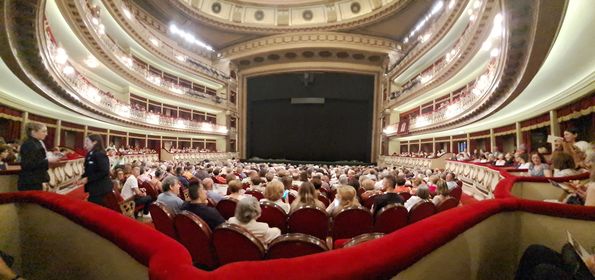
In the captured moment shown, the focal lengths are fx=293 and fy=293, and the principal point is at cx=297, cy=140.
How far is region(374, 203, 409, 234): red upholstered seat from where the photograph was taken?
297cm

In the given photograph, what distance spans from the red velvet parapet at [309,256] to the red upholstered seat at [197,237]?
0.72 metres

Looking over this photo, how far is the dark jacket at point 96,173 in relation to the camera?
308 centimetres

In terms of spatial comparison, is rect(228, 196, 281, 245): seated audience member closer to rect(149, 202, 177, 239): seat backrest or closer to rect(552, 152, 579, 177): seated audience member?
rect(149, 202, 177, 239): seat backrest

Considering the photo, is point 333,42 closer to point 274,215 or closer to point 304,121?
point 304,121

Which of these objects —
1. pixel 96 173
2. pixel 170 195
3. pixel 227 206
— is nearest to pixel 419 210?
pixel 227 206

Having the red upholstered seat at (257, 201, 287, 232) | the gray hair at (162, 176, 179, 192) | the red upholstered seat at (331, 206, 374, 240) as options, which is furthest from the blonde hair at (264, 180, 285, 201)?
the gray hair at (162, 176, 179, 192)

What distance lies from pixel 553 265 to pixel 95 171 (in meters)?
3.80

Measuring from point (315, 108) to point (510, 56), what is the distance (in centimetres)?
1958

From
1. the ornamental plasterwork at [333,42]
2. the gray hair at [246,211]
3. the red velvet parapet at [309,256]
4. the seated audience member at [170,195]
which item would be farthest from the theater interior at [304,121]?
the seated audience member at [170,195]

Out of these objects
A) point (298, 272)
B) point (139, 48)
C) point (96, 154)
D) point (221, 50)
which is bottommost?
point (298, 272)

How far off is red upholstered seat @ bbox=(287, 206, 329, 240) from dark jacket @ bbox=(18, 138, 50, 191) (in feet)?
8.87

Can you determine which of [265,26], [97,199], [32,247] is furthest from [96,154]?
[265,26]

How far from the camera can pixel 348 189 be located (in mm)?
3270

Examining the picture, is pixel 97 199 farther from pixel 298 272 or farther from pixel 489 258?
pixel 489 258
